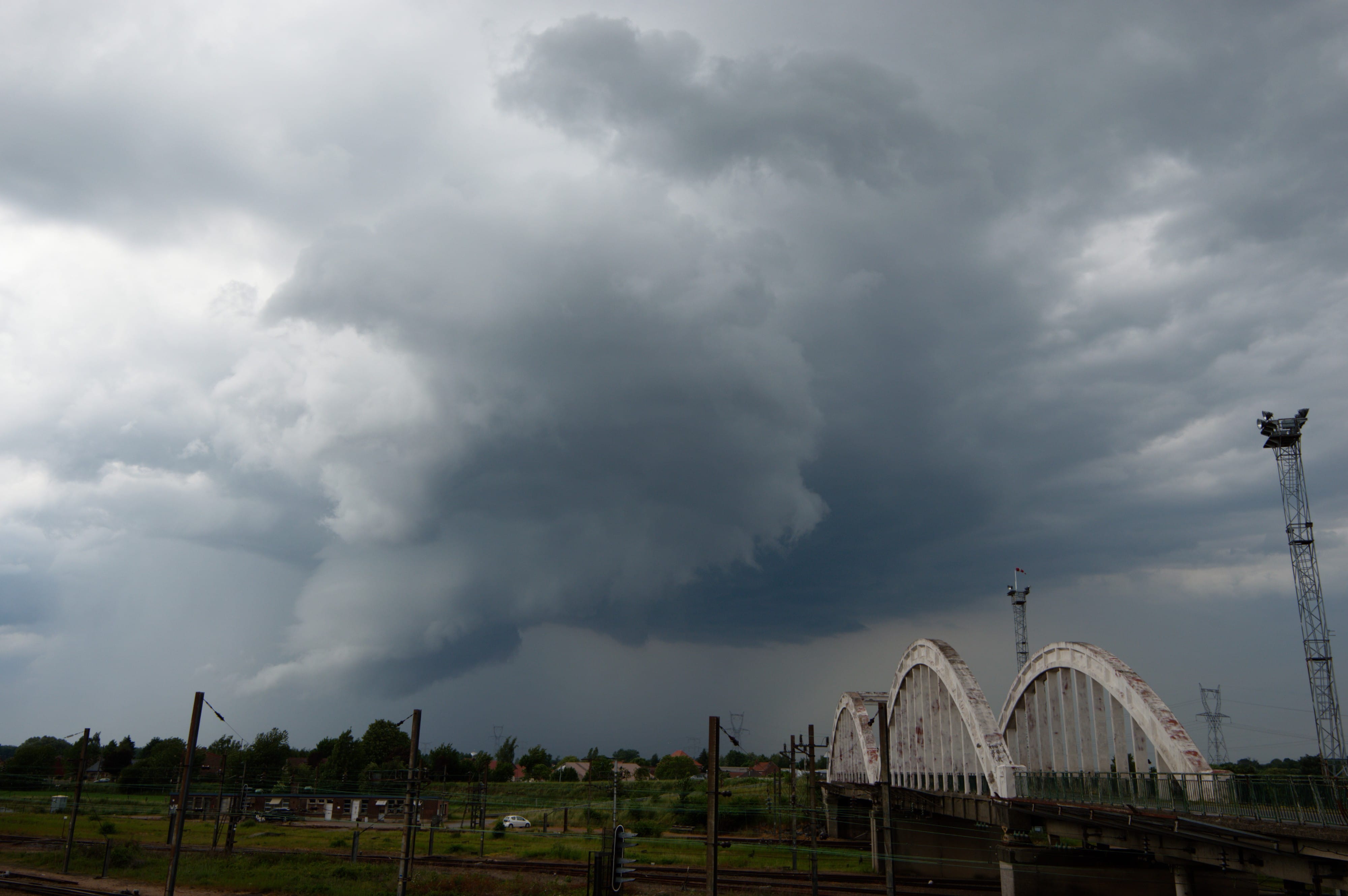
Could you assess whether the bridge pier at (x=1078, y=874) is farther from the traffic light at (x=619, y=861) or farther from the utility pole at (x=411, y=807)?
the utility pole at (x=411, y=807)

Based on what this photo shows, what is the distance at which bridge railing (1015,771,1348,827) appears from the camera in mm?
19203

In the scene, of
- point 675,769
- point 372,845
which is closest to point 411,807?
point 372,845

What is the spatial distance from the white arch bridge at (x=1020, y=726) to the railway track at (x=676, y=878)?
514 centimetres

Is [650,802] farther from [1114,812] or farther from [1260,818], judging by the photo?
[1260,818]

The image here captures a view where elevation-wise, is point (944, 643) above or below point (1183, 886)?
above

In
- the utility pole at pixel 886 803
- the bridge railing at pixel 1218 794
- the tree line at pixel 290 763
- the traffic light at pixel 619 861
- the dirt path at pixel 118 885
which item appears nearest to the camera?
the bridge railing at pixel 1218 794

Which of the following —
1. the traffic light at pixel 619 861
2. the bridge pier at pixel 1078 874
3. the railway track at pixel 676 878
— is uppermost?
the traffic light at pixel 619 861

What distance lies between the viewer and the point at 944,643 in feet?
158

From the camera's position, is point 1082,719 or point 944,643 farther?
point 944,643

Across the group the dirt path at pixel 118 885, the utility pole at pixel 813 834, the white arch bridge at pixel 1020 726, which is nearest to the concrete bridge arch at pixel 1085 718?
the white arch bridge at pixel 1020 726

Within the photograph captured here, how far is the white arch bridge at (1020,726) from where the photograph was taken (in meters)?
29.5

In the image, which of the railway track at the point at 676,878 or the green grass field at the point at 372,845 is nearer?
the railway track at the point at 676,878

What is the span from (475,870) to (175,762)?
9966cm

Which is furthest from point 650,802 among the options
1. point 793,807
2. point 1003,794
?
point 1003,794
